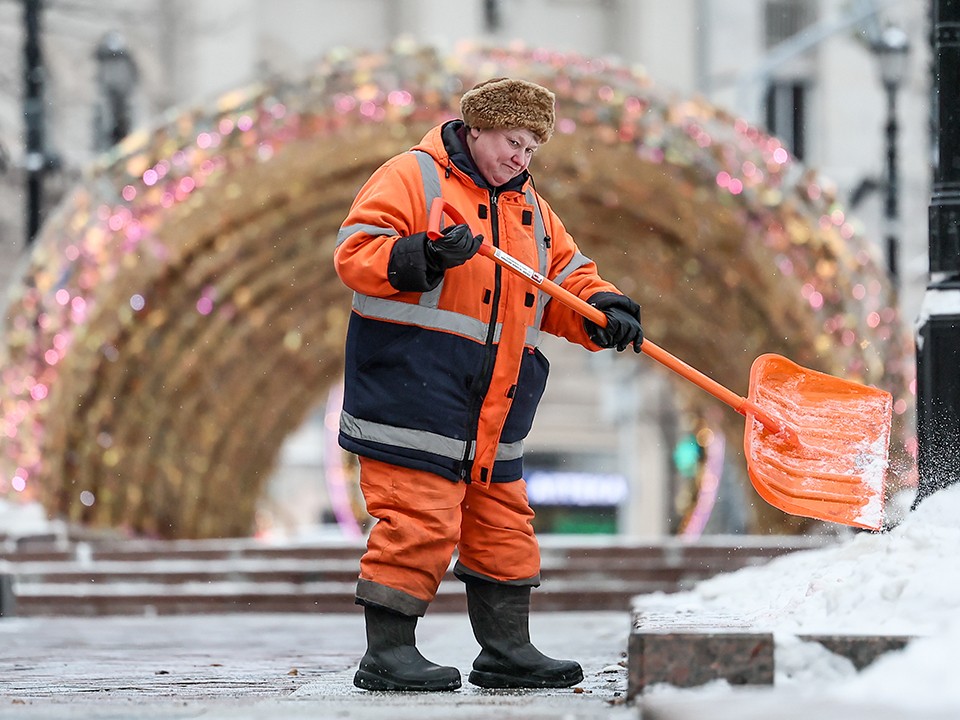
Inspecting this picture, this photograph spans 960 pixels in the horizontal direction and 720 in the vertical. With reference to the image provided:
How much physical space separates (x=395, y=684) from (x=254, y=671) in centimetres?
121

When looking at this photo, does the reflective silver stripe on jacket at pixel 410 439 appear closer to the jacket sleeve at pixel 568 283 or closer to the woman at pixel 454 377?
the woman at pixel 454 377

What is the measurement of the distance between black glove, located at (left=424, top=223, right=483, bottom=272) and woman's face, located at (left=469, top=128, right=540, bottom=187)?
1.20 ft

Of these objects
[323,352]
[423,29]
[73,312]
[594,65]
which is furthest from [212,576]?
[423,29]

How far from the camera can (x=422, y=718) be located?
167 inches

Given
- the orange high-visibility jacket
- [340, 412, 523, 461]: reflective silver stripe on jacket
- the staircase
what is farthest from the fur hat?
the staircase

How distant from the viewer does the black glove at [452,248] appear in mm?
4953

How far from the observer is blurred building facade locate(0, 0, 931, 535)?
32.0 meters

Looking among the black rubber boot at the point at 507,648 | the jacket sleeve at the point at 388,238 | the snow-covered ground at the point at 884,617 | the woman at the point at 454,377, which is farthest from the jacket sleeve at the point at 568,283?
the snow-covered ground at the point at 884,617

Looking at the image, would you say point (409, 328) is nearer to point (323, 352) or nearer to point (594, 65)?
point (594, 65)

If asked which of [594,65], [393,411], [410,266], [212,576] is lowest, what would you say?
[212,576]

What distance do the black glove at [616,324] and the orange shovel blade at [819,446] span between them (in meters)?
0.46

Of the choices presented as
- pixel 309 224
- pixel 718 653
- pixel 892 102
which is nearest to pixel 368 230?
pixel 718 653

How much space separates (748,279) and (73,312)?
5.38 metres

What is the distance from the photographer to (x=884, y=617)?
448 centimetres
